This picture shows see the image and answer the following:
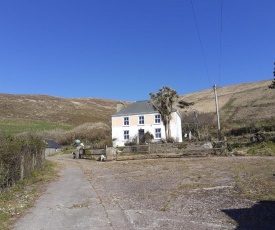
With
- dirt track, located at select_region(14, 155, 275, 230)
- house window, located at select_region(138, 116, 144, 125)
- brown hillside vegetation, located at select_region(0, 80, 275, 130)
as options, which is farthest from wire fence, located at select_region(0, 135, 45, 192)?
brown hillside vegetation, located at select_region(0, 80, 275, 130)

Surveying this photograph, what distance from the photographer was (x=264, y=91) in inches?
2982

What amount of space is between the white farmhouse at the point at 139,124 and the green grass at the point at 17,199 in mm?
32623

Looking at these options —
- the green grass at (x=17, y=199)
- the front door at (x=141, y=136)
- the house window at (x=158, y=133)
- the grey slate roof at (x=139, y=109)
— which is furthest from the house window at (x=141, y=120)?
the green grass at (x=17, y=199)

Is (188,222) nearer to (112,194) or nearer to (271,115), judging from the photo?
(112,194)

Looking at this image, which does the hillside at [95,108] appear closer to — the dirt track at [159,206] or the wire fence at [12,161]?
the dirt track at [159,206]

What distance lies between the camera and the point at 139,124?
156ft

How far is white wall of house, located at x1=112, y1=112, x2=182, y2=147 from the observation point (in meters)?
46.2

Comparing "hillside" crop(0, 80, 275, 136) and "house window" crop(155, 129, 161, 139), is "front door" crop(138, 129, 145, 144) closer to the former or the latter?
"house window" crop(155, 129, 161, 139)

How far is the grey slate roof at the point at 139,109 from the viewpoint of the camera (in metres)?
47.5

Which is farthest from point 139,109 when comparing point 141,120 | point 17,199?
point 17,199

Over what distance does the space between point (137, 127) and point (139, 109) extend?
302cm

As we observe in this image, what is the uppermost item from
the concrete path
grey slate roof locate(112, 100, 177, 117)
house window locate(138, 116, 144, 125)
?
grey slate roof locate(112, 100, 177, 117)

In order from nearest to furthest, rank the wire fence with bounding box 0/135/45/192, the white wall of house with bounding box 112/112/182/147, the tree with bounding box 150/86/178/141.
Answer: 1. the wire fence with bounding box 0/135/45/192
2. the tree with bounding box 150/86/178/141
3. the white wall of house with bounding box 112/112/182/147

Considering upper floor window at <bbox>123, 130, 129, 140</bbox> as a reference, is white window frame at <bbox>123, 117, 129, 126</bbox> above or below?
above
